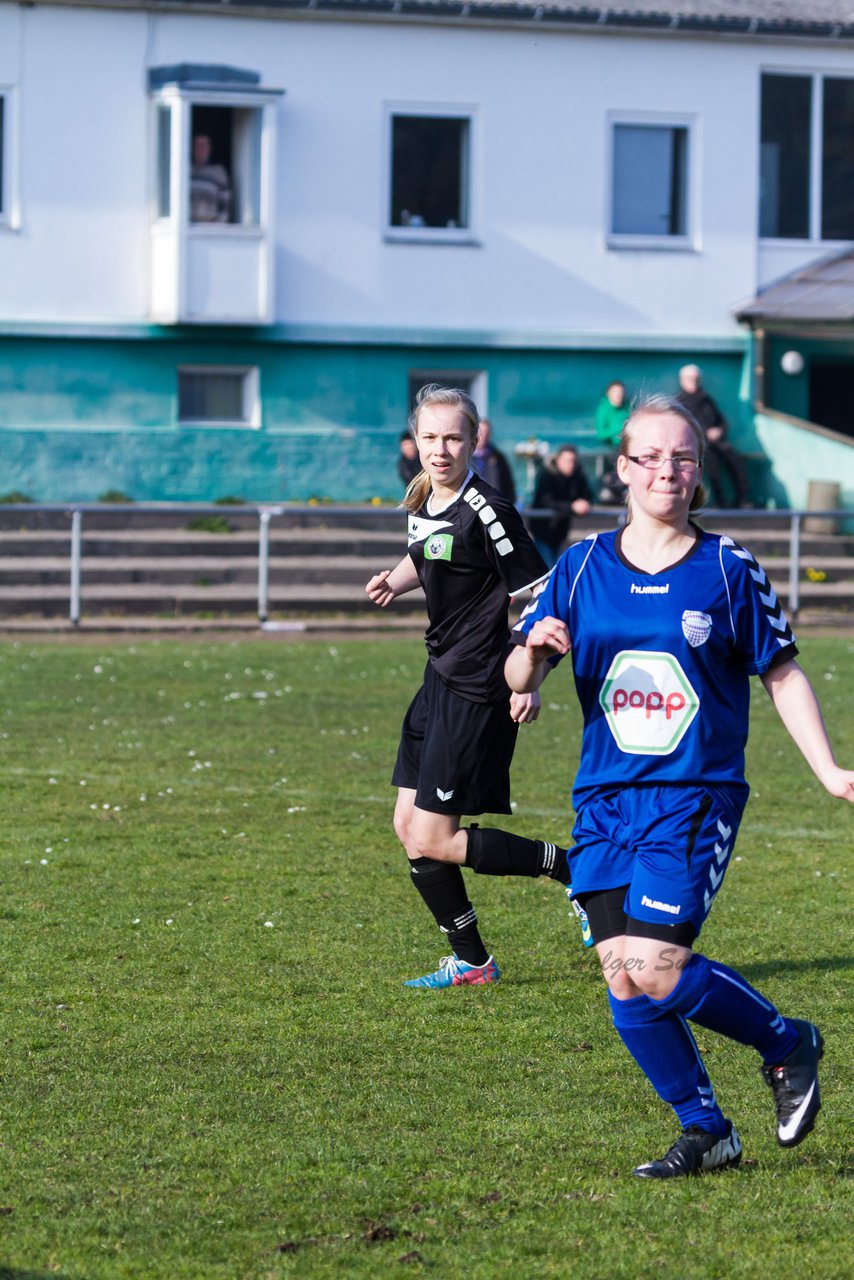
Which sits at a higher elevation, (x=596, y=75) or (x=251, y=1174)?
(x=596, y=75)

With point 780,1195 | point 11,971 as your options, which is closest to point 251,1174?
point 780,1195

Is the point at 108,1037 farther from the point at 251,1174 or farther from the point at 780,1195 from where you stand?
the point at 780,1195

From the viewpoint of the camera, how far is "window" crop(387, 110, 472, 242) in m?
26.1

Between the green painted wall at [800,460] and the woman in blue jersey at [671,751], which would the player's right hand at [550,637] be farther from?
the green painted wall at [800,460]

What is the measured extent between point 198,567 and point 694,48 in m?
11.2

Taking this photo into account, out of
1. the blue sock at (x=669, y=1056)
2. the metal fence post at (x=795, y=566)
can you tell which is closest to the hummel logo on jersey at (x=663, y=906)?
the blue sock at (x=669, y=1056)

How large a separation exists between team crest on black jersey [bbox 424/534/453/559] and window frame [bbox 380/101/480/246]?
66.1 ft

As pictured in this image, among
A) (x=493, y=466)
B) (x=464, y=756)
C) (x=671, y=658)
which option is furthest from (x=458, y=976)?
(x=493, y=466)

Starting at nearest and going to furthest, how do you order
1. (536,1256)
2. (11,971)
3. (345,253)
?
(536,1256) → (11,971) → (345,253)

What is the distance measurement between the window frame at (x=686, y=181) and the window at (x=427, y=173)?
2046mm

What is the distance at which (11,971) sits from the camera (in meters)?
6.62

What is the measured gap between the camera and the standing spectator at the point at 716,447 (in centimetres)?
2452

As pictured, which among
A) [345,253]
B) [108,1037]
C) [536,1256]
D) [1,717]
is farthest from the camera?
[345,253]

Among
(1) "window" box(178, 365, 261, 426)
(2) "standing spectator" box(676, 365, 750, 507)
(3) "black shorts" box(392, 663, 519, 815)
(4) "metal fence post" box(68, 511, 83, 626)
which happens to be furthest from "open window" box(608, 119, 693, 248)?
(3) "black shorts" box(392, 663, 519, 815)
